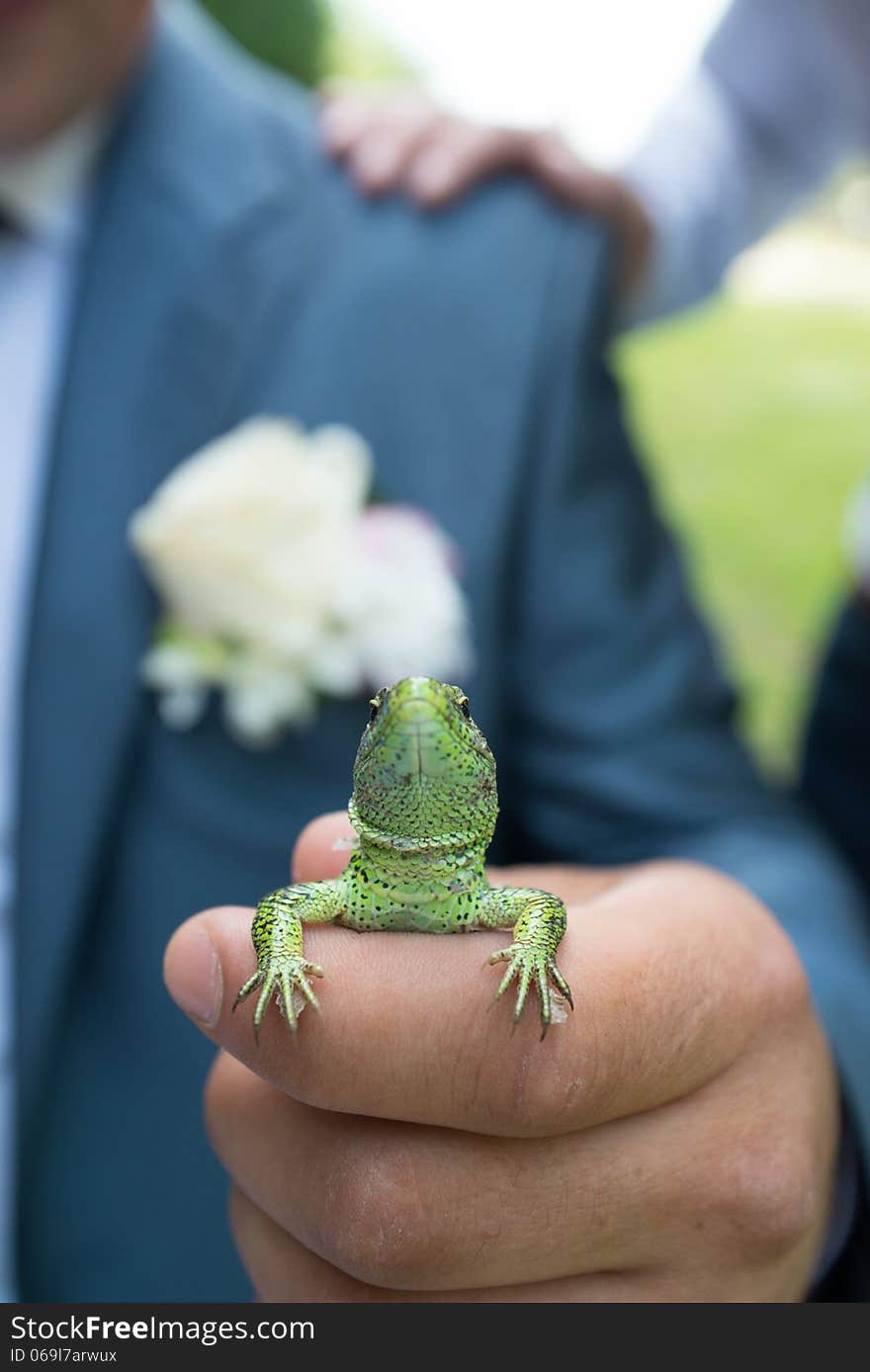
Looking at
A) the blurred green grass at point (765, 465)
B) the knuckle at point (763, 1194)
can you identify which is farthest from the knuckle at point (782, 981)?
the blurred green grass at point (765, 465)

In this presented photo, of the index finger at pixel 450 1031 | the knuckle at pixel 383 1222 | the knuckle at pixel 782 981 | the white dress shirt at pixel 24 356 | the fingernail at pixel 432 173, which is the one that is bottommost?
the knuckle at pixel 383 1222

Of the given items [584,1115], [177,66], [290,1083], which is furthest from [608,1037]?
[177,66]

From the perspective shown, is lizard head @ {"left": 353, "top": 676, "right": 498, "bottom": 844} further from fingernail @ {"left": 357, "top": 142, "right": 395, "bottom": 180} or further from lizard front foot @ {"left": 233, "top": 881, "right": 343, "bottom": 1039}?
fingernail @ {"left": 357, "top": 142, "right": 395, "bottom": 180}

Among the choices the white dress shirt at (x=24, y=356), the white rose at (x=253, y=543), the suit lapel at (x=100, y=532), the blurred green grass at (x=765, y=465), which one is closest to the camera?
the white rose at (x=253, y=543)

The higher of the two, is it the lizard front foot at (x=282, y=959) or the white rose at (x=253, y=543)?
the white rose at (x=253, y=543)

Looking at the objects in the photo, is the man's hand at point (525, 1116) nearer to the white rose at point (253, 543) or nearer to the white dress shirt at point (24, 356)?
the white rose at point (253, 543)

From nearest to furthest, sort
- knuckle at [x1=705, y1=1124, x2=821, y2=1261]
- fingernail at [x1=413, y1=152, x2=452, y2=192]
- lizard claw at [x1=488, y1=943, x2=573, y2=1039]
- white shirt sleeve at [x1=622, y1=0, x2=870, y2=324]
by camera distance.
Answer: lizard claw at [x1=488, y1=943, x2=573, y2=1039] < knuckle at [x1=705, y1=1124, x2=821, y2=1261] < fingernail at [x1=413, y1=152, x2=452, y2=192] < white shirt sleeve at [x1=622, y1=0, x2=870, y2=324]

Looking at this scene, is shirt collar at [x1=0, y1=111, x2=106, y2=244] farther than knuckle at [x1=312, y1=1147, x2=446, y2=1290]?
Yes

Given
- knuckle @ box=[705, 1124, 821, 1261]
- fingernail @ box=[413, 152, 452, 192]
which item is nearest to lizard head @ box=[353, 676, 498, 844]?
knuckle @ box=[705, 1124, 821, 1261]
